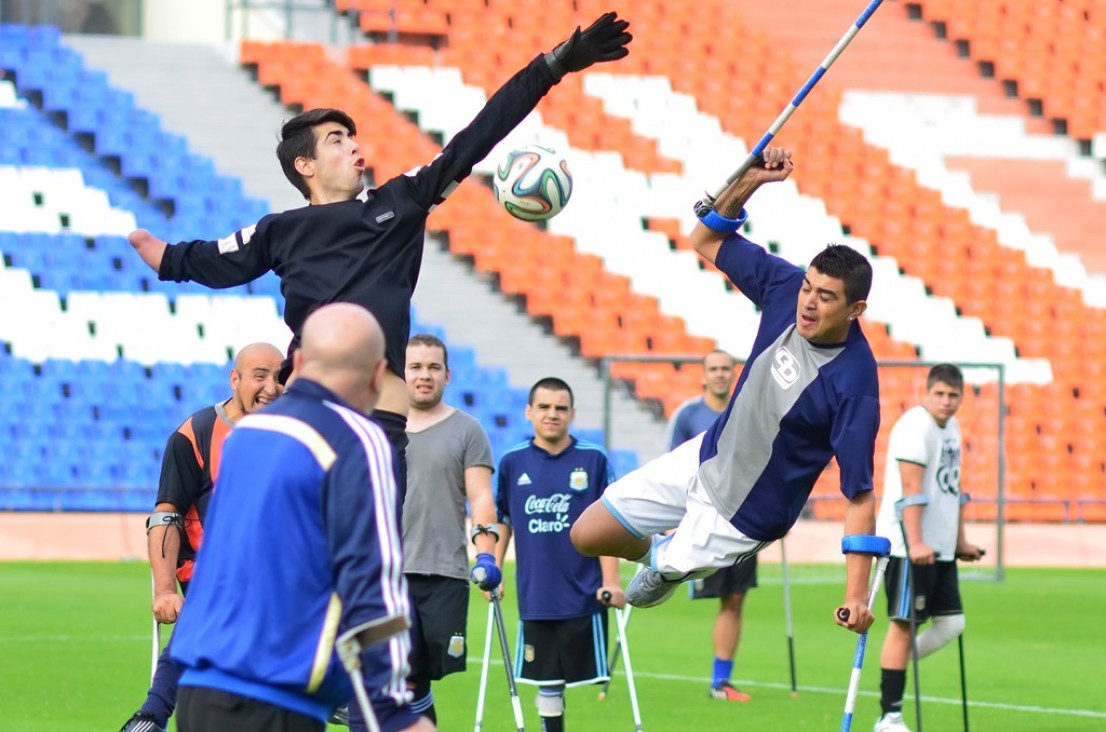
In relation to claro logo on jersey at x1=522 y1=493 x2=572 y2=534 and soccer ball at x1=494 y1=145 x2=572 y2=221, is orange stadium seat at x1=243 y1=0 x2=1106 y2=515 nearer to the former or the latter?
claro logo on jersey at x1=522 y1=493 x2=572 y2=534

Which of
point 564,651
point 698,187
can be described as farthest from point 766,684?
point 698,187

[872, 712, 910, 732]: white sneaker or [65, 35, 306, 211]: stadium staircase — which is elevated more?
[65, 35, 306, 211]: stadium staircase

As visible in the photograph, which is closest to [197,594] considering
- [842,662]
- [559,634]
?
[559,634]

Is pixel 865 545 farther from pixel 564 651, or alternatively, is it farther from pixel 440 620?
pixel 564 651

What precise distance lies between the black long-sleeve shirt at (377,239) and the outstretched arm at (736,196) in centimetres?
149

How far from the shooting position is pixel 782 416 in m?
7.59

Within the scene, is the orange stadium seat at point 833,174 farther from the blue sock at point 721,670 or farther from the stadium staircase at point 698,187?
the blue sock at point 721,670

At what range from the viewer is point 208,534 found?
Answer: 4645 millimetres

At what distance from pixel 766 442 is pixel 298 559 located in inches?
139

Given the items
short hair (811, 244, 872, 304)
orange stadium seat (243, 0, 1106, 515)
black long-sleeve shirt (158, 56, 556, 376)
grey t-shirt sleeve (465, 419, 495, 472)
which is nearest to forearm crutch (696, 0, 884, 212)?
short hair (811, 244, 872, 304)

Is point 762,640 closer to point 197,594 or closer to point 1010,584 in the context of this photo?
point 1010,584

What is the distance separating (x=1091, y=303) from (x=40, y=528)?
54.8 ft

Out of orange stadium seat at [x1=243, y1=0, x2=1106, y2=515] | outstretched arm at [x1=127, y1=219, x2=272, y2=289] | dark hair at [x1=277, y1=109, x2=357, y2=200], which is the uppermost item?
orange stadium seat at [x1=243, y1=0, x2=1106, y2=515]

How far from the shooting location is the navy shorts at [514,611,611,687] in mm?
9703
